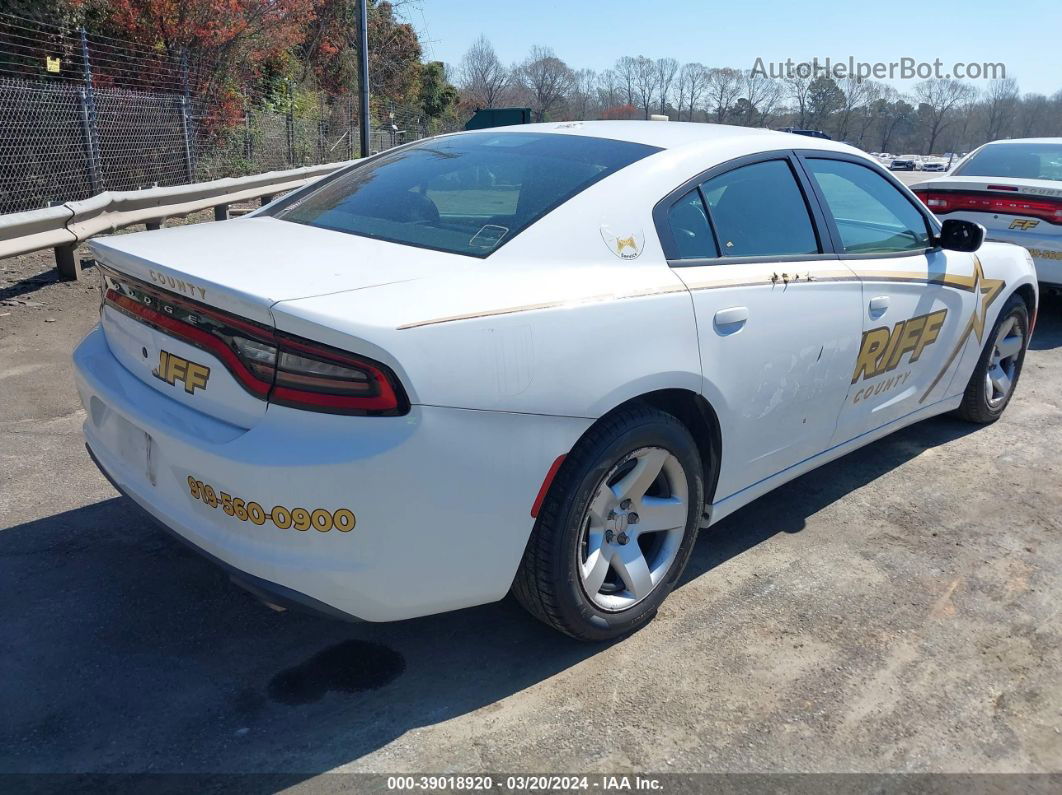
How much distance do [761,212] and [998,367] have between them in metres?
2.71

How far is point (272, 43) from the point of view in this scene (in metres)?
17.3

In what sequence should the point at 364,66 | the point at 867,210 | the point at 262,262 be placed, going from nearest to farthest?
the point at 262,262, the point at 867,210, the point at 364,66

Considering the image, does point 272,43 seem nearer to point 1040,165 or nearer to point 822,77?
point 1040,165

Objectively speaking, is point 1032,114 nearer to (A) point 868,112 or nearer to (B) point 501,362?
(A) point 868,112

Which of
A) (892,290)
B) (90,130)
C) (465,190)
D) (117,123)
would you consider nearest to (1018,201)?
(892,290)

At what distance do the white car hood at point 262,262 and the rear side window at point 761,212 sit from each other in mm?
1081

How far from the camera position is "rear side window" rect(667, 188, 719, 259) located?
293 cm

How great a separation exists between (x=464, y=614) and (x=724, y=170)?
1.87 meters

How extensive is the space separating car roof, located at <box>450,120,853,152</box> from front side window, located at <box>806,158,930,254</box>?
0.41 ft

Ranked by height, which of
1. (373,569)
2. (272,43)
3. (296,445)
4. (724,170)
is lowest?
(373,569)

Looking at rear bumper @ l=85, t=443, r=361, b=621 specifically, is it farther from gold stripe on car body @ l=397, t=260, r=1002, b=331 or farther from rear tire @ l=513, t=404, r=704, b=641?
gold stripe on car body @ l=397, t=260, r=1002, b=331

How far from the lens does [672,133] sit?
339 cm

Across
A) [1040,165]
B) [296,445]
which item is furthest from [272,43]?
[296,445]

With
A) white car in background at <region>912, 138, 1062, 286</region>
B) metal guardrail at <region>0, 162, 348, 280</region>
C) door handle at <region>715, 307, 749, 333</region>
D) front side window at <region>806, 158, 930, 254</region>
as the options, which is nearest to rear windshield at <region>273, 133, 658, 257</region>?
door handle at <region>715, 307, 749, 333</region>
